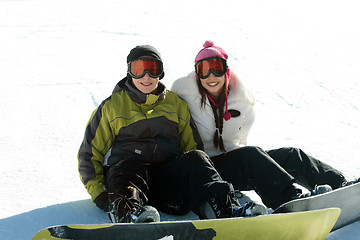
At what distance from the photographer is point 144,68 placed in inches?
124

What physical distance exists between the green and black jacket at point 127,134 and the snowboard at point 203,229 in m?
0.68

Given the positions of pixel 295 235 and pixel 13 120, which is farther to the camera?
pixel 13 120

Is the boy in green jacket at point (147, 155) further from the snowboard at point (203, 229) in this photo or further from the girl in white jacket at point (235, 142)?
the snowboard at point (203, 229)

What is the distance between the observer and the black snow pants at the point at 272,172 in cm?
283

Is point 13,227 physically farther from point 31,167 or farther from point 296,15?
point 296,15

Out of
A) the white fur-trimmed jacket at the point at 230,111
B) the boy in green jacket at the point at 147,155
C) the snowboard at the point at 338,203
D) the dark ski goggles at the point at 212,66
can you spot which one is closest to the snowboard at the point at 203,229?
the snowboard at the point at 338,203

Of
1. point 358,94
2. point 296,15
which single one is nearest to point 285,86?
point 358,94

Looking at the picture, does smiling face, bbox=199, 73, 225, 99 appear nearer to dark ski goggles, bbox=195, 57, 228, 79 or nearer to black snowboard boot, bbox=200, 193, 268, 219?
dark ski goggles, bbox=195, 57, 228, 79

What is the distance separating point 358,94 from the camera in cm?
679

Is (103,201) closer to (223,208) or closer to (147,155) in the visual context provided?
(147,155)

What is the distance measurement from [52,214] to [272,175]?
1.34 metres

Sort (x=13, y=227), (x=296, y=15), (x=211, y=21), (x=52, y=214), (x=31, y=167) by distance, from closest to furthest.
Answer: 1. (x=13, y=227)
2. (x=52, y=214)
3. (x=31, y=167)
4. (x=211, y=21)
5. (x=296, y=15)

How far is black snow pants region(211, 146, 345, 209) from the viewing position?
2830 mm

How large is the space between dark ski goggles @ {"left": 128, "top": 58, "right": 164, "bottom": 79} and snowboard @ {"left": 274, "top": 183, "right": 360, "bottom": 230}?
1263 mm
